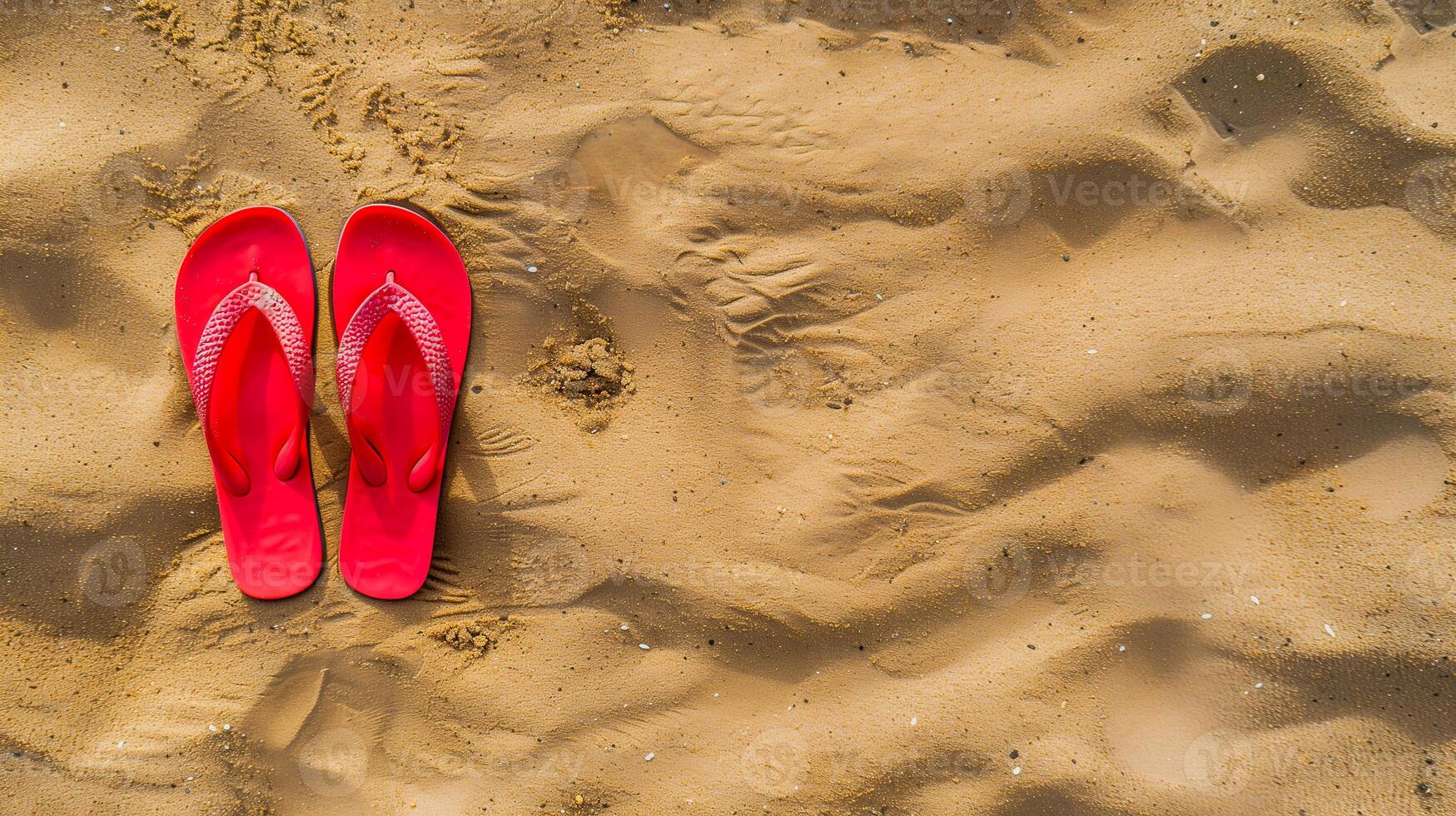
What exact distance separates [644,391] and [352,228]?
1.61m

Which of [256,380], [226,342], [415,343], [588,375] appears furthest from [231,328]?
[588,375]

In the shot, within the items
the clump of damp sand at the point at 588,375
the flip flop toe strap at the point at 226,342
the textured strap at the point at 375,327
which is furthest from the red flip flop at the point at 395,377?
the clump of damp sand at the point at 588,375

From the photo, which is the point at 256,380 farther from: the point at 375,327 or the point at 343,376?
the point at 375,327

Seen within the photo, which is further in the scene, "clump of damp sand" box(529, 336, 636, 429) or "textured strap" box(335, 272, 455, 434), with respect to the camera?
"clump of damp sand" box(529, 336, 636, 429)

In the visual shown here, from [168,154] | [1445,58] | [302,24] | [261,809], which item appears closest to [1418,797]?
[1445,58]

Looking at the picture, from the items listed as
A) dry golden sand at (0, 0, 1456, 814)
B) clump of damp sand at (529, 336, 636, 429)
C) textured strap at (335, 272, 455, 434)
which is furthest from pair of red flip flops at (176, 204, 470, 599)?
clump of damp sand at (529, 336, 636, 429)

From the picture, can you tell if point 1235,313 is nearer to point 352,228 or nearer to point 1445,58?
point 1445,58

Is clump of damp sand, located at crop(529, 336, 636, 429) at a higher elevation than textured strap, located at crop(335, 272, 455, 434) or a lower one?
lower

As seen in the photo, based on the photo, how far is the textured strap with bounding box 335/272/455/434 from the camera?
10.0ft

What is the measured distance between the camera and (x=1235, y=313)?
2988mm

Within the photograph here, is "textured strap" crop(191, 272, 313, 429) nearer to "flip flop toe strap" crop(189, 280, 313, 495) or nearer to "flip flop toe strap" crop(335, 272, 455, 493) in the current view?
"flip flop toe strap" crop(189, 280, 313, 495)

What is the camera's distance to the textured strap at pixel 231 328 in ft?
10.1

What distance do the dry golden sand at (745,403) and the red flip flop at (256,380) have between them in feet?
0.39

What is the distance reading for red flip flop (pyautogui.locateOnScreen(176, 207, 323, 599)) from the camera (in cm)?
310
